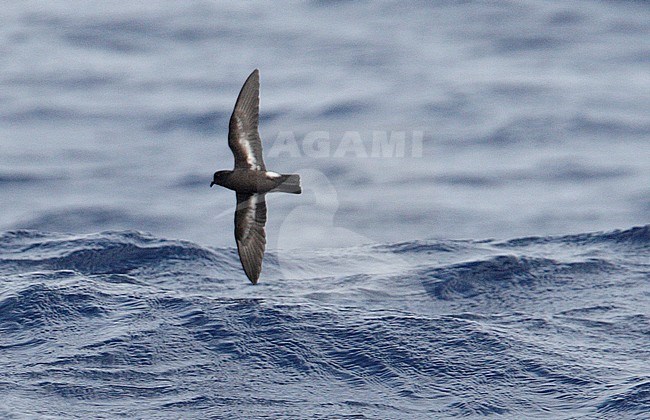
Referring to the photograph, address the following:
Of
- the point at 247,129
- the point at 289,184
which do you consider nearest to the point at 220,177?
the point at 247,129

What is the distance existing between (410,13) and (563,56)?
3483 millimetres

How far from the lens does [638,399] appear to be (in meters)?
10.8

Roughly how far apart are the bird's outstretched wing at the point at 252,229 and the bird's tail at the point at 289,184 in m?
0.24

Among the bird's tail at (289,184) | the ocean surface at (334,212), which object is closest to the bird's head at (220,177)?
the bird's tail at (289,184)

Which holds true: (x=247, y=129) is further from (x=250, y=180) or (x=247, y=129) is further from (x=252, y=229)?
(x=252, y=229)

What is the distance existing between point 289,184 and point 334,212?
6.06 m

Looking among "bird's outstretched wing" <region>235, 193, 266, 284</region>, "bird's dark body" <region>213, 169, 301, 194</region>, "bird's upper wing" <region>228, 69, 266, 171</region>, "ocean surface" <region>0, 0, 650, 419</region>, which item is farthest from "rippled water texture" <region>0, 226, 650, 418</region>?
"bird's upper wing" <region>228, 69, 266, 171</region>

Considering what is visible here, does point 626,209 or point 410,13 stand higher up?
point 410,13

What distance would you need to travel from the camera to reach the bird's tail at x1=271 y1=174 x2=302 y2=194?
10649mm

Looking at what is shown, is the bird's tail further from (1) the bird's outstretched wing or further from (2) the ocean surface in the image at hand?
(2) the ocean surface

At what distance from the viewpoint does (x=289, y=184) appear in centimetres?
1066

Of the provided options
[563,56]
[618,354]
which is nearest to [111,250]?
[618,354]

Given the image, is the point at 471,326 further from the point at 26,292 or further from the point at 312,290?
the point at 26,292

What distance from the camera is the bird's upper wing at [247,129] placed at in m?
10.8
